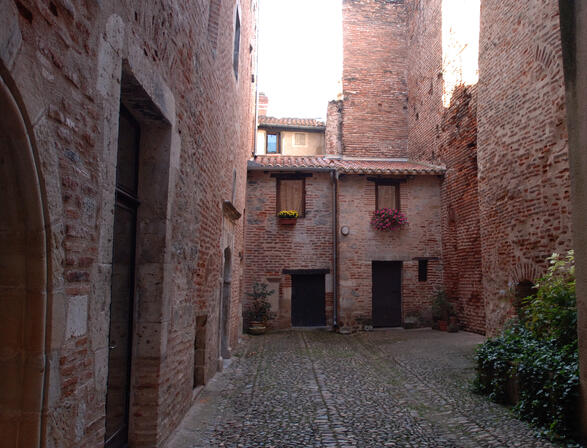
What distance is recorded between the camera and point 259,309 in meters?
12.3

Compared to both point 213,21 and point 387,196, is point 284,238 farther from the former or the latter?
point 213,21

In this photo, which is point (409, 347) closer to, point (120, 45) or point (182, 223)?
point (182, 223)

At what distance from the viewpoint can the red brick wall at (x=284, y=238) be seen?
12.8 m

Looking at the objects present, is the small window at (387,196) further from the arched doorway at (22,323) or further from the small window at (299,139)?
the arched doorway at (22,323)

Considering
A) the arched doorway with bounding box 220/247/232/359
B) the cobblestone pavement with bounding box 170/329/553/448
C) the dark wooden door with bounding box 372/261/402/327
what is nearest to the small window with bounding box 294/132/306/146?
the dark wooden door with bounding box 372/261/402/327

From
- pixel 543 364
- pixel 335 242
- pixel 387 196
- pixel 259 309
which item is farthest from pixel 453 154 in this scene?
pixel 543 364

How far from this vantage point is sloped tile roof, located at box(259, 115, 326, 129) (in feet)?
65.1

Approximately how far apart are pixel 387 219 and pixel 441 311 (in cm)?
316

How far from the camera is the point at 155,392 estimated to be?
3.63 meters

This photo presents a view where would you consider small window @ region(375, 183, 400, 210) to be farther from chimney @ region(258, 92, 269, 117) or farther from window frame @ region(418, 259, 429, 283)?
chimney @ region(258, 92, 269, 117)

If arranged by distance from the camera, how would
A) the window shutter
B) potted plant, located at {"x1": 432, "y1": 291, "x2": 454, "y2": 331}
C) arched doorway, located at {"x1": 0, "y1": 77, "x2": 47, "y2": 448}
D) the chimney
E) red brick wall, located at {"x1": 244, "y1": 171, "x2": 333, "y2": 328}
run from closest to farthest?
arched doorway, located at {"x1": 0, "y1": 77, "x2": 47, "y2": 448}, potted plant, located at {"x1": 432, "y1": 291, "x2": 454, "y2": 331}, red brick wall, located at {"x1": 244, "y1": 171, "x2": 333, "y2": 328}, the window shutter, the chimney

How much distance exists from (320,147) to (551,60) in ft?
45.7

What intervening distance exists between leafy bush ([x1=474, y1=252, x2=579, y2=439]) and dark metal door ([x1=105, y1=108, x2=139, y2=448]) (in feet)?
13.2

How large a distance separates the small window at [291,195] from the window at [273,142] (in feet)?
23.4
